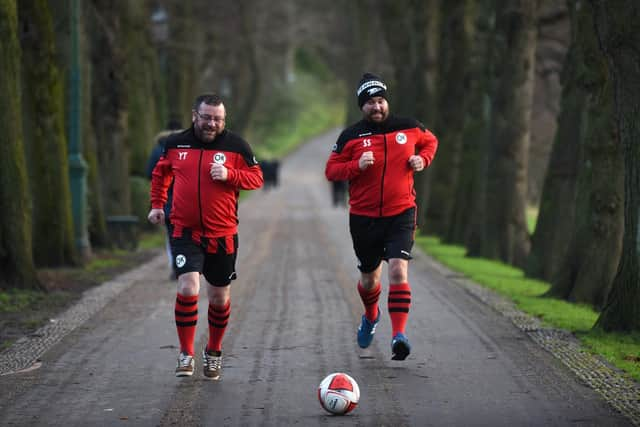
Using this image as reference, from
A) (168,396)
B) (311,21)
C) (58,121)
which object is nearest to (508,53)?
(58,121)

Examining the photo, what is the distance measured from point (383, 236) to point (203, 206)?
1.69 meters

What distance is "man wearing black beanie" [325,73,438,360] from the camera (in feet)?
34.4

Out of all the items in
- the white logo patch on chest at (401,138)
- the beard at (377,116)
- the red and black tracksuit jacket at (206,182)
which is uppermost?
the beard at (377,116)

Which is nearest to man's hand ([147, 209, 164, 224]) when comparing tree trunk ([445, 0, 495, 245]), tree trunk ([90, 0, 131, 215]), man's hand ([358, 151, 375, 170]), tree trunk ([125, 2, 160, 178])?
man's hand ([358, 151, 375, 170])

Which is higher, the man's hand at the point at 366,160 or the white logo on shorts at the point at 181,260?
the man's hand at the point at 366,160

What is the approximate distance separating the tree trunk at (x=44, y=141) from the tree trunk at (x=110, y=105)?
7270 millimetres

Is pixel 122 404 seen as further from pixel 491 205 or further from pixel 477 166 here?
pixel 477 166

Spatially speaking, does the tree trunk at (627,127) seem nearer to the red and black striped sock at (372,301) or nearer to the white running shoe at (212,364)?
the red and black striped sock at (372,301)

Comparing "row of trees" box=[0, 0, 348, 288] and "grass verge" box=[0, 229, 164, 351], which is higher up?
"row of trees" box=[0, 0, 348, 288]

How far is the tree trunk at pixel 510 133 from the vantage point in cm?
2270

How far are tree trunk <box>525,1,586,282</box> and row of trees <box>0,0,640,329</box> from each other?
23mm

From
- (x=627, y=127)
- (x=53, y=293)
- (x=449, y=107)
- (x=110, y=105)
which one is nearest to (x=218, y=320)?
(x=627, y=127)

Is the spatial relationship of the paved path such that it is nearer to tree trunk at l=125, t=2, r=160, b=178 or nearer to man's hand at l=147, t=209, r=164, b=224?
man's hand at l=147, t=209, r=164, b=224

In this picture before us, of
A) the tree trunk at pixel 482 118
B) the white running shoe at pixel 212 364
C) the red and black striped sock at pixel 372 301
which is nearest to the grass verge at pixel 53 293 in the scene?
the white running shoe at pixel 212 364
